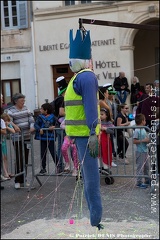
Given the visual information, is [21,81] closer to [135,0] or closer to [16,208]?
[135,0]

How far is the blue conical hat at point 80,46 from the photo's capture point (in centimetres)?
150

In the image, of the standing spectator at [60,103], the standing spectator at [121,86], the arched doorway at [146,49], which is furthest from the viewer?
the arched doorway at [146,49]

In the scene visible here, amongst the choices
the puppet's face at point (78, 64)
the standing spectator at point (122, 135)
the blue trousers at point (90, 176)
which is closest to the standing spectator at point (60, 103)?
the puppet's face at point (78, 64)

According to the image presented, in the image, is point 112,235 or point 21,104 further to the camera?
point 21,104

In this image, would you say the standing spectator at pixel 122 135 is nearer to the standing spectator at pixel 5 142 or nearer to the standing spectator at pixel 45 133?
the standing spectator at pixel 45 133

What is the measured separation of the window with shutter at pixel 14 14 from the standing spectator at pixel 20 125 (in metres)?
7.31

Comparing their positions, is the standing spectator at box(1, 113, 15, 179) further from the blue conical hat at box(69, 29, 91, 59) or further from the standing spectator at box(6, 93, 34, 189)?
the blue conical hat at box(69, 29, 91, 59)

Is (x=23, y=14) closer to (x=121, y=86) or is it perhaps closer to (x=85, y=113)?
(x=121, y=86)

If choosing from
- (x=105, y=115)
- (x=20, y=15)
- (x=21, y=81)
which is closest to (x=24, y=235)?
(x=105, y=115)

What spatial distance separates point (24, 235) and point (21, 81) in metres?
6.27

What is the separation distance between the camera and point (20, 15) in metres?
12.0

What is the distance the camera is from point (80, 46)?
4.97ft

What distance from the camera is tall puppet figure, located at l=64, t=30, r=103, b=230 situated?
1430 mm

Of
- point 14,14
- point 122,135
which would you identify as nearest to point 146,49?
point 14,14
